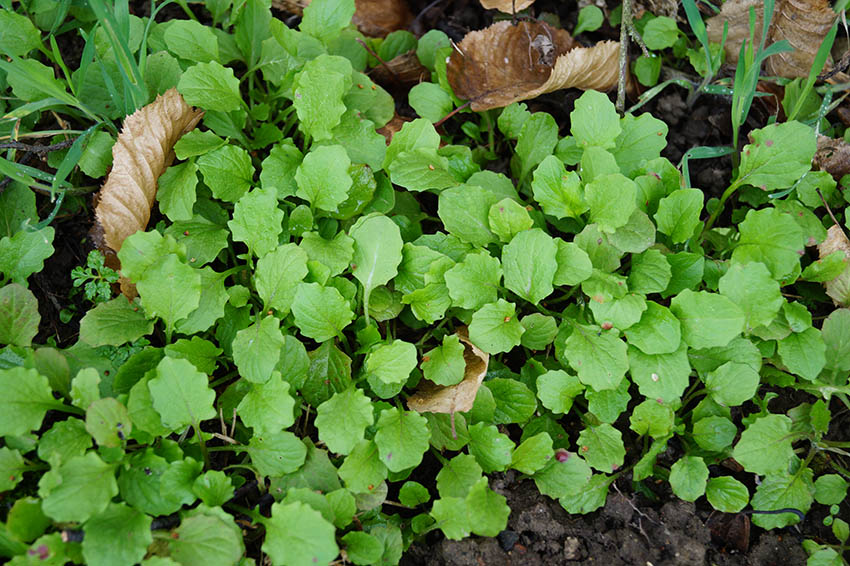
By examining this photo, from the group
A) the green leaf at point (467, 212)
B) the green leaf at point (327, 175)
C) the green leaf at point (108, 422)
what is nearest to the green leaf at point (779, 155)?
the green leaf at point (467, 212)

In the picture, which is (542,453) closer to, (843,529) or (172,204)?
(843,529)

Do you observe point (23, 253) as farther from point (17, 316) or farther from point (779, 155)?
point (779, 155)

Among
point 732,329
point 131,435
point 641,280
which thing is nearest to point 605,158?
point 641,280

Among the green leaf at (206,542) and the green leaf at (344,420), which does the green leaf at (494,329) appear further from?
the green leaf at (206,542)

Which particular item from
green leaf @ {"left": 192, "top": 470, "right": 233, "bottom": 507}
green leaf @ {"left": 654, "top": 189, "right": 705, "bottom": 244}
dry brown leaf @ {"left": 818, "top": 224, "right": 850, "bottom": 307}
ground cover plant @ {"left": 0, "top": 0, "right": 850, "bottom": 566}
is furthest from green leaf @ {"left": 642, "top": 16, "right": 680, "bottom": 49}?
green leaf @ {"left": 192, "top": 470, "right": 233, "bottom": 507}

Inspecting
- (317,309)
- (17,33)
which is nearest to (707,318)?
(317,309)

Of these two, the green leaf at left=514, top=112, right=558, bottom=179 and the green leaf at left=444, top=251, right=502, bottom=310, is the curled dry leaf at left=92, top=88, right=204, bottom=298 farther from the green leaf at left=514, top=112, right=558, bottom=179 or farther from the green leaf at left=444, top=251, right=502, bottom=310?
the green leaf at left=514, top=112, right=558, bottom=179

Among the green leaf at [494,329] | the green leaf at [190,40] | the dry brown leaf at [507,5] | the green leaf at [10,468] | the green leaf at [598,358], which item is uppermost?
the green leaf at [190,40]
